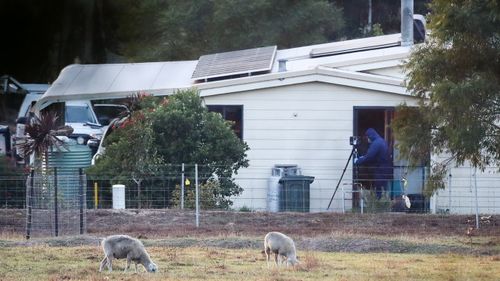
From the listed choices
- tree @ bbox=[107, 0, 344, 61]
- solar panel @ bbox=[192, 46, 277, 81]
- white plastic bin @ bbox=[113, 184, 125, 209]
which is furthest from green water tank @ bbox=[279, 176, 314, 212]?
tree @ bbox=[107, 0, 344, 61]

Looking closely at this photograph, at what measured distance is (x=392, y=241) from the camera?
18.8m

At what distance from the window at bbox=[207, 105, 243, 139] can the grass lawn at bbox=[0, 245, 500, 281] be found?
10.1 metres

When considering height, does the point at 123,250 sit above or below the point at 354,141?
below

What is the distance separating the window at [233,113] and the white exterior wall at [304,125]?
308 mm

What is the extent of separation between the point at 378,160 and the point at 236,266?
11486mm

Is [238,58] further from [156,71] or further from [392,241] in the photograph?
[392,241]

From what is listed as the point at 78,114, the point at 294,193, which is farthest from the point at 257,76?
the point at 78,114

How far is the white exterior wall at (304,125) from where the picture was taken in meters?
27.3

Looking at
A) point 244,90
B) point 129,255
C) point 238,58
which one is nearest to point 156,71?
point 238,58

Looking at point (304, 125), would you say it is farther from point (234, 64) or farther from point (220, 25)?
point (220, 25)

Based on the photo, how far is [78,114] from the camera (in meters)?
33.7

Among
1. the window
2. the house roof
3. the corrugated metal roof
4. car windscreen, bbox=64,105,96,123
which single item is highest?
the corrugated metal roof

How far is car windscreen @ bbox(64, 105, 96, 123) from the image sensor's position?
33406 mm

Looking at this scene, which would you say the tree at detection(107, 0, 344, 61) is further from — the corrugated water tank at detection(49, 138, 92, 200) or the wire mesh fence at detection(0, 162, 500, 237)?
the wire mesh fence at detection(0, 162, 500, 237)
